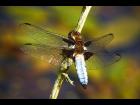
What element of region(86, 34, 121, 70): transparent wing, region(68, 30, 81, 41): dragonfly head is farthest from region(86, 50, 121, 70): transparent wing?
region(68, 30, 81, 41): dragonfly head

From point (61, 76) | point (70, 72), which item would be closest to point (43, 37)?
point (61, 76)

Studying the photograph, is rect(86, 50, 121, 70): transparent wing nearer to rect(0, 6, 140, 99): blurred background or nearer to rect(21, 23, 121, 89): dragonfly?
rect(21, 23, 121, 89): dragonfly

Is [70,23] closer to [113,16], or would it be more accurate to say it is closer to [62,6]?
[62,6]

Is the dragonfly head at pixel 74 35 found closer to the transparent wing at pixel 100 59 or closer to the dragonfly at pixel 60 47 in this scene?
the dragonfly at pixel 60 47

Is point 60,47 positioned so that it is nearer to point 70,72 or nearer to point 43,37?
point 43,37

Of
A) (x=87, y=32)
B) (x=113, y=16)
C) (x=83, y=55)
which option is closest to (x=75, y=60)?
(x=83, y=55)

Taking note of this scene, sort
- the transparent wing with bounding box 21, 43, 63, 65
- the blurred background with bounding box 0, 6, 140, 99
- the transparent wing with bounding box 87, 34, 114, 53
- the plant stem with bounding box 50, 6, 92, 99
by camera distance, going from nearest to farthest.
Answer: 1. the plant stem with bounding box 50, 6, 92, 99
2. the transparent wing with bounding box 21, 43, 63, 65
3. the transparent wing with bounding box 87, 34, 114, 53
4. the blurred background with bounding box 0, 6, 140, 99

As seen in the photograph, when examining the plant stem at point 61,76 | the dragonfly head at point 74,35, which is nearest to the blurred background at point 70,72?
the dragonfly head at point 74,35
